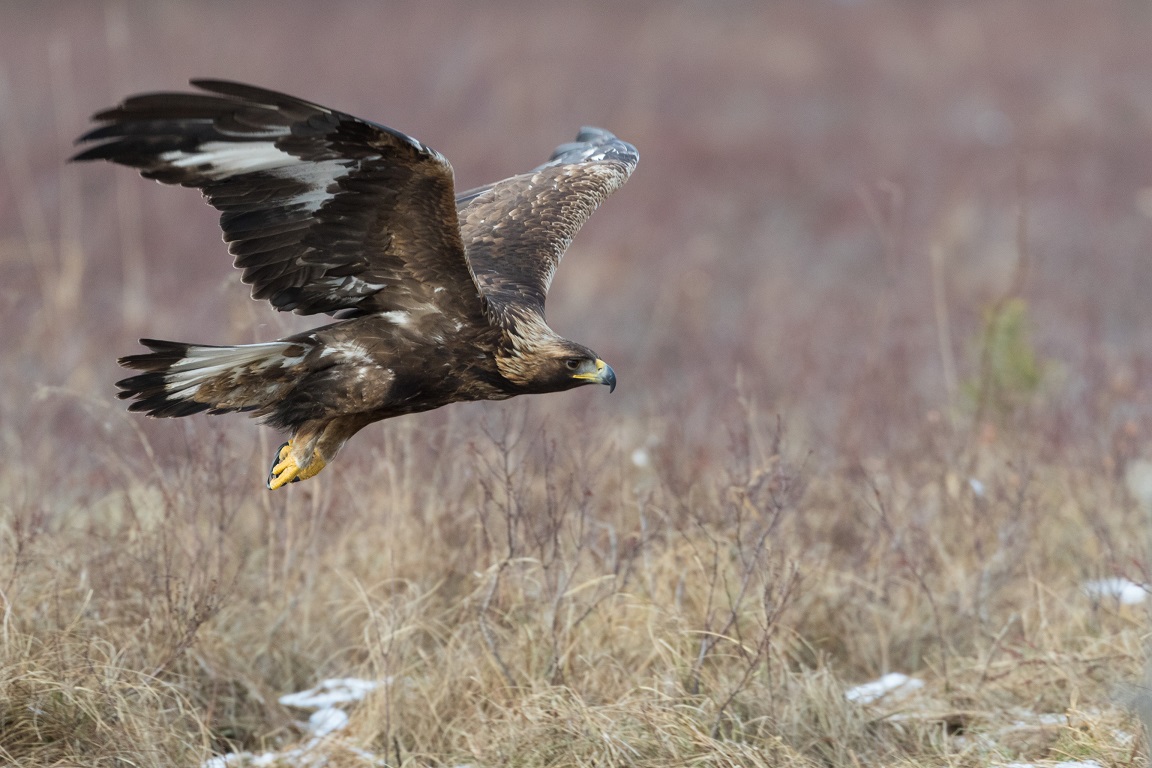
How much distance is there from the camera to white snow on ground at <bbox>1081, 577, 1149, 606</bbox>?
19.0ft

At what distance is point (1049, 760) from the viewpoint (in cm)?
461

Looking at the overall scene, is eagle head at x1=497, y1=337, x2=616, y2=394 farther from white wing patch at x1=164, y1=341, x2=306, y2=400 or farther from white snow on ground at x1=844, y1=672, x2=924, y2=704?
white snow on ground at x1=844, y1=672, x2=924, y2=704

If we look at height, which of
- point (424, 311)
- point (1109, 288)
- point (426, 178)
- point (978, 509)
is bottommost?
point (1109, 288)

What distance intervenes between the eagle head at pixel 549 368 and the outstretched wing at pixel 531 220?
14cm

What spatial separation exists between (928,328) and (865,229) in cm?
447

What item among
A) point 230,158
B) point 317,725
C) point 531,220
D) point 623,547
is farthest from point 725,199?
point 230,158

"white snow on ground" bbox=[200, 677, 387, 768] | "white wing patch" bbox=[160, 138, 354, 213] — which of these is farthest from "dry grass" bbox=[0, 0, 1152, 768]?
"white wing patch" bbox=[160, 138, 354, 213]

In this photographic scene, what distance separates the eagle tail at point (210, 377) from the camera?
487 centimetres

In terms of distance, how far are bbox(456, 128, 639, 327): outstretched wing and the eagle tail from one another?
2.53 feet

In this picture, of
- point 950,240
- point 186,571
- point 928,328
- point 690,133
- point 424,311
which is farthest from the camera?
point 690,133

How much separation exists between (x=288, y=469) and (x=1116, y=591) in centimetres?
337

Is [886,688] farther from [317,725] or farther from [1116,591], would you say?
[317,725]

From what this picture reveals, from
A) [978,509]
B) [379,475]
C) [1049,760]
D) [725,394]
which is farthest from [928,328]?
[1049,760]

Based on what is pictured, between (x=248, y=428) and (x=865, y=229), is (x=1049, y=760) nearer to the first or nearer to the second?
(x=248, y=428)
